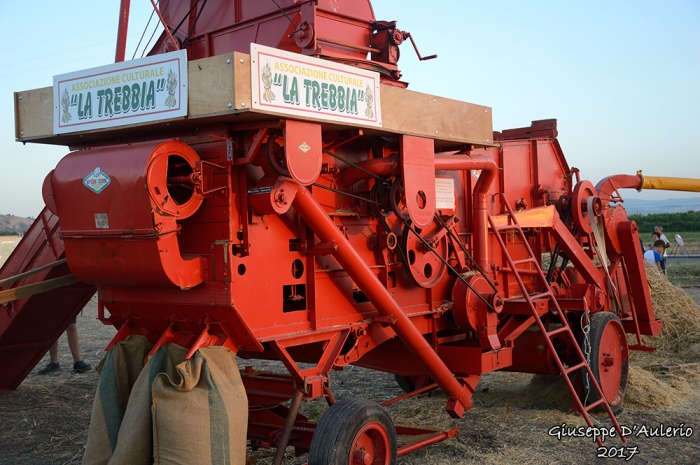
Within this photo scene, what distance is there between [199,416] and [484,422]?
3.91 m

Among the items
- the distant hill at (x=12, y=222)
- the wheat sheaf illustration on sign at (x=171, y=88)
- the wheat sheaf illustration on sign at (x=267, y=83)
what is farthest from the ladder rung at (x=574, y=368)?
the distant hill at (x=12, y=222)

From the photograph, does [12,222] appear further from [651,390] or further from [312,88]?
[312,88]

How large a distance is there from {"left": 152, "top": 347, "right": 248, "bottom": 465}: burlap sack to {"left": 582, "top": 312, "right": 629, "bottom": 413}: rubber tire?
172 inches

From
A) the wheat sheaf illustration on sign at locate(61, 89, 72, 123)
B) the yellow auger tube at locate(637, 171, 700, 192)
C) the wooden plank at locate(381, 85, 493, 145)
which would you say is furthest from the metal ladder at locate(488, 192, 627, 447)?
the wheat sheaf illustration on sign at locate(61, 89, 72, 123)

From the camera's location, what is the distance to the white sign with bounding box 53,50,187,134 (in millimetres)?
4691

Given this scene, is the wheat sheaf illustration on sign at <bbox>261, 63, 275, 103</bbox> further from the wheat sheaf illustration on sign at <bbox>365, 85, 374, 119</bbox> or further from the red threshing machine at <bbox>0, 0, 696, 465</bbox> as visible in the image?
the wheat sheaf illustration on sign at <bbox>365, 85, 374, 119</bbox>

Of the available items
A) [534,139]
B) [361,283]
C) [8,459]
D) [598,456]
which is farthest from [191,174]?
[534,139]

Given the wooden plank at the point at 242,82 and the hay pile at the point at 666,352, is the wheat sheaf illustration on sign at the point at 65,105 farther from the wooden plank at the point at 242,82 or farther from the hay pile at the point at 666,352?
the hay pile at the point at 666,352

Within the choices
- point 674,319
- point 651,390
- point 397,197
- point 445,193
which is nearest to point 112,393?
point 397,197

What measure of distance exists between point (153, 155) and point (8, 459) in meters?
3.78

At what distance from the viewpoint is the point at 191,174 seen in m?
4.85

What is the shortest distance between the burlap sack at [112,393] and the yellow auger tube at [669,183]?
264 inches

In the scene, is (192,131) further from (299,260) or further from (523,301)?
(523,301)

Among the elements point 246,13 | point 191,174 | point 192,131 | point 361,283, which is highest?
point 246,13
